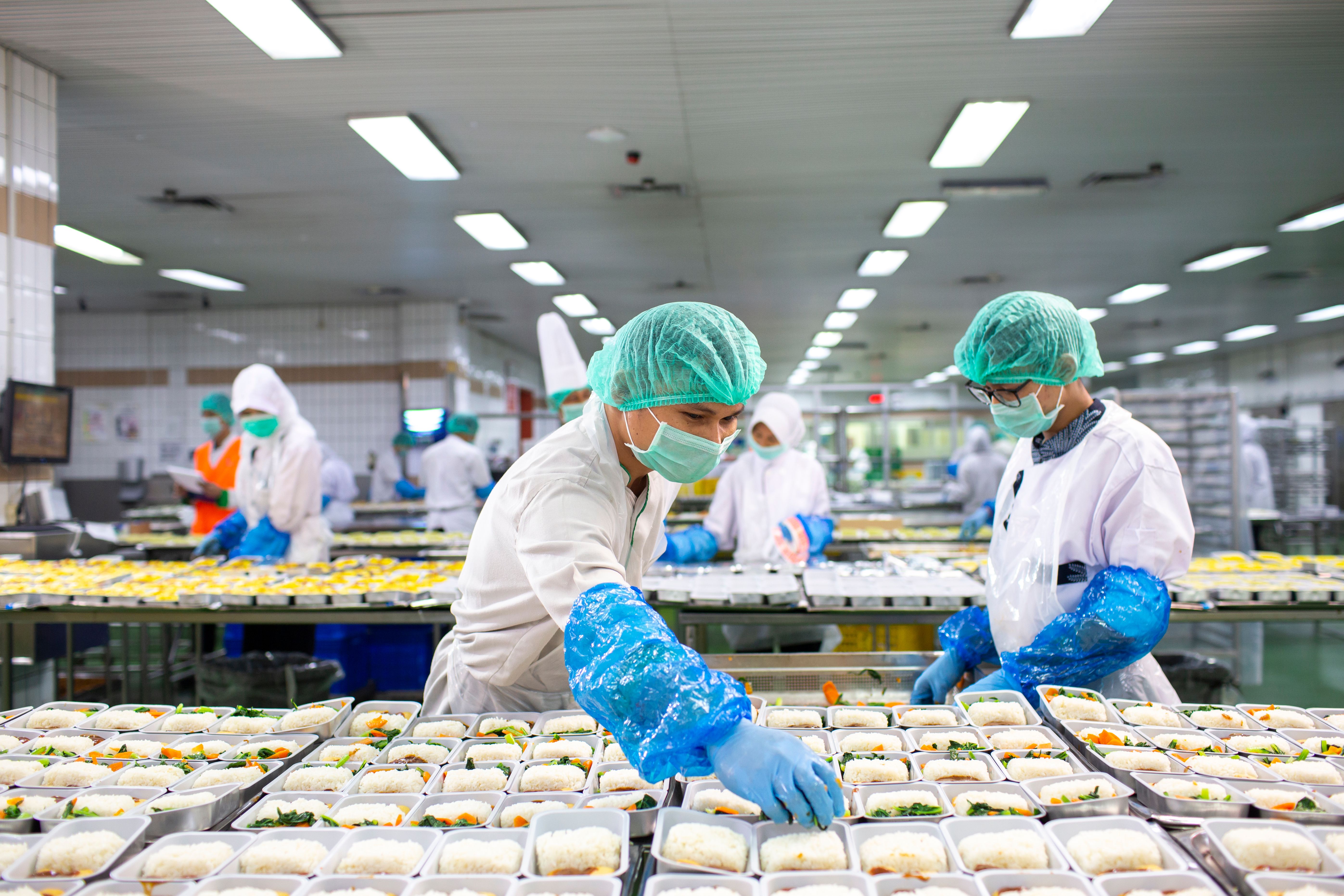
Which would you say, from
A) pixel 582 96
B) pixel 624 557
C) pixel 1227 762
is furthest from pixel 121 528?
pixel 1227 762

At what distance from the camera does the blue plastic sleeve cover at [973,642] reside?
2236 mm

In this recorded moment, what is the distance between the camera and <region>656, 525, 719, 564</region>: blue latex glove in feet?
12.5

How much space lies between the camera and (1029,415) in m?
2.10

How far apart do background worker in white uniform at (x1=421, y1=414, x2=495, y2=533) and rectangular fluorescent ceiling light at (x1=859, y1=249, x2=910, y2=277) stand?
4.37 meters

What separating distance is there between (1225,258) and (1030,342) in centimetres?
747

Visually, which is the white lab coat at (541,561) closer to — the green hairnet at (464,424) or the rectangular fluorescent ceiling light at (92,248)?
the green hairnet at (464,424)

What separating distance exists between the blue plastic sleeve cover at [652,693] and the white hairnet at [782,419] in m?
3.24

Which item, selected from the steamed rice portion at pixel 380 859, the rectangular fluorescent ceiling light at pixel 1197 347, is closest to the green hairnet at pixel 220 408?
the steamed rice portion at pixel 380 859

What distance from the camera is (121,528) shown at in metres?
7.03

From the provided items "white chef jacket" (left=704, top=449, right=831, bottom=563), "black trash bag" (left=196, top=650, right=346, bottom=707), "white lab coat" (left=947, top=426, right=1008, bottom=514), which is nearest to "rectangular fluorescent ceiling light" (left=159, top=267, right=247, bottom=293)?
"black trash bag" (left=196, top=650, right=346, bottom=707)

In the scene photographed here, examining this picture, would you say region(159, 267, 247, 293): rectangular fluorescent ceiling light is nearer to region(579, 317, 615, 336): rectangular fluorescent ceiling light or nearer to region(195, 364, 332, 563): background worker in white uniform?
region(579, 317, 615, 336): rectangular fluorescent ceiling light

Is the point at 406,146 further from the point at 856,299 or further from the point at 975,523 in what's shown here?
the point at 856,299

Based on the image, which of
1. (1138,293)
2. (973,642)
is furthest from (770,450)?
(1138,293)

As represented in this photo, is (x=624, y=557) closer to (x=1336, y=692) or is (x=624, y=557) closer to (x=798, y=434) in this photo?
(x=798, y=434)
